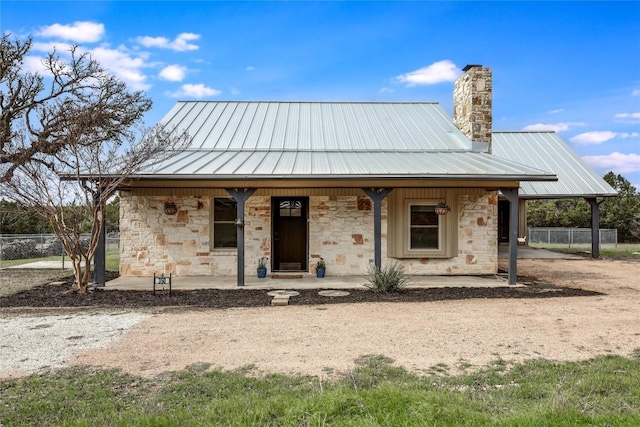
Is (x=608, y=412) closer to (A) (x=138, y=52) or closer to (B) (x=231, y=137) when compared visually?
(B) (x=231, y=137)

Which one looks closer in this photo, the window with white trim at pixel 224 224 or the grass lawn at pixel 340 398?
the grass lawn at pixel 340 398

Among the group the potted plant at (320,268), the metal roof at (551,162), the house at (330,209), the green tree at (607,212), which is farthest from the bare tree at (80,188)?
the green tree at (607,212)

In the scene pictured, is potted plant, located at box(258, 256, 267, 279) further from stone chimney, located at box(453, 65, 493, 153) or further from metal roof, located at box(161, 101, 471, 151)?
stone chimney, located at box(453, 65, 493, 153)

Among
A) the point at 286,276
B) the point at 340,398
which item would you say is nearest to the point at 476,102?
the point at 286,276

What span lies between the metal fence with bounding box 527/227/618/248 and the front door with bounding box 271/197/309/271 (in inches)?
556

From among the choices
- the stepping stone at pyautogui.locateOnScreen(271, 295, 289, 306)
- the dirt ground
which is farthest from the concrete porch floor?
the dirt ground

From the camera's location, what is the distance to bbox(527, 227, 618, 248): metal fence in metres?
19.4

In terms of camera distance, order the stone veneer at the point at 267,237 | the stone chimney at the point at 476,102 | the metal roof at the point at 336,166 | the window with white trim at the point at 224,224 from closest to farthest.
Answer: the metal roof at the point at 336,166 < the stone veneer at the point at 267,237 < the window with white trim at the point at 224,224 < the stone chimney at the point at 476,102

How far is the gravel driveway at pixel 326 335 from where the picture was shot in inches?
171

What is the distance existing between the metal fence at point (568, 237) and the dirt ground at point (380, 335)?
1354cm

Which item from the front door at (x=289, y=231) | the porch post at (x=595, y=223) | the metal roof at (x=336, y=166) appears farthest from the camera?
the porch post at (x=595, y=223)

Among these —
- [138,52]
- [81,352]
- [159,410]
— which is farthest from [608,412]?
[138,52]

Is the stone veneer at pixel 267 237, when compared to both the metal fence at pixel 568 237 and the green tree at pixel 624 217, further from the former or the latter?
the green tree at pixel 624 217

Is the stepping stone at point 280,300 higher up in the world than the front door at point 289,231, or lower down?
lower down
